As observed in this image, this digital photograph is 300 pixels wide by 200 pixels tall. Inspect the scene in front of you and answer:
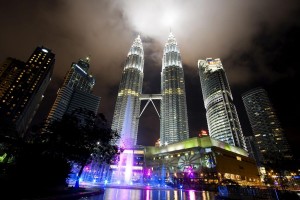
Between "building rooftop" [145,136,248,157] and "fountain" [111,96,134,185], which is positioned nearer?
"building rooftop" [145,136,248,157]

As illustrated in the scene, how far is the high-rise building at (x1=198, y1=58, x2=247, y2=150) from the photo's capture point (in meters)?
145

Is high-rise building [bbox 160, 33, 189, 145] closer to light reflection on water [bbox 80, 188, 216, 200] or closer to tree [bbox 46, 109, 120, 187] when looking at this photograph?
light reflection on water [bbox 80, 188, 216, 200]

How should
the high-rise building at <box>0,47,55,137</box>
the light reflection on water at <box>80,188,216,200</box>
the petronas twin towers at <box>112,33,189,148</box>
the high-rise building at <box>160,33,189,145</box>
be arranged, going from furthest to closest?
the petronas twin towers at <box>112,33,189,148</box>, the high-rise building at <box>160,33,189,145</box>, the high-rise building at <box>0,47,55,137</box>, the light reflection on water at <box>80,188,216,200</box>

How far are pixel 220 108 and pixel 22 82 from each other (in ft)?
507

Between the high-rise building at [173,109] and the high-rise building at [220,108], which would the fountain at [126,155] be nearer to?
the high-rise building at [173,109]

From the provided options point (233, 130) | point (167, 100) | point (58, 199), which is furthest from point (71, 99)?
point (58, 199)

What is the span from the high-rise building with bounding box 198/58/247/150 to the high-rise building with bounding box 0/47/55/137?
143m

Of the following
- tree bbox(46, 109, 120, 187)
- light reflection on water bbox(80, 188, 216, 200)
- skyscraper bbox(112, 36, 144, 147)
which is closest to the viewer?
light reflection on water bbox(80, 188, 216, 200)

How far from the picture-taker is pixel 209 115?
17250cm

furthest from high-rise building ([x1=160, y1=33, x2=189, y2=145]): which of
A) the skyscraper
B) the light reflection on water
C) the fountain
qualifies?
the light reflection on water

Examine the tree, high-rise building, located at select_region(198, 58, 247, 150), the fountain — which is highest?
high-rise building, located at select_region(198, 58, 247, 150)

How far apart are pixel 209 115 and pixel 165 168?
262ft

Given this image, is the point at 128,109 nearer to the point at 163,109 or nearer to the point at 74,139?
the point at 163,109

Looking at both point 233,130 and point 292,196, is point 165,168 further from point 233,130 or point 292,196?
point 292,196
